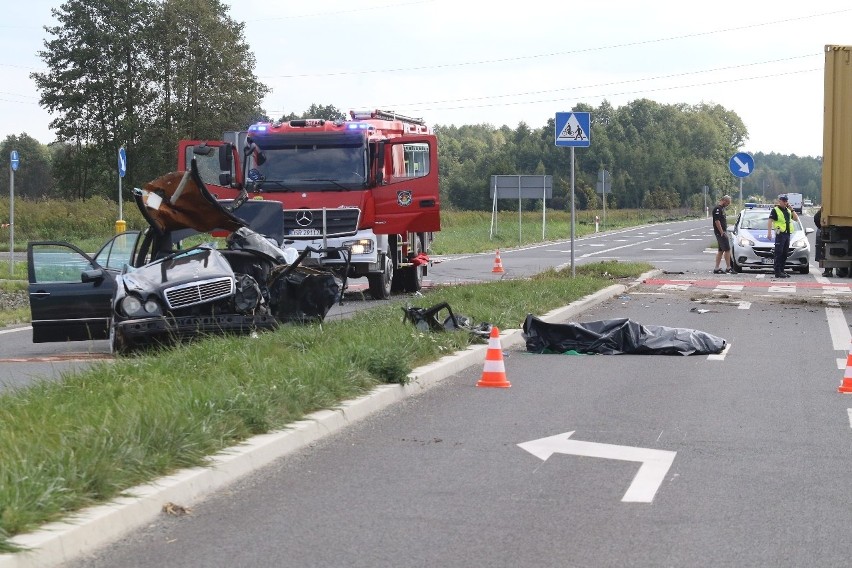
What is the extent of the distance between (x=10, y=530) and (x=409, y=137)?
15416 millimetres

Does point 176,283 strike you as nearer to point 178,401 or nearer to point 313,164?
point 178,401

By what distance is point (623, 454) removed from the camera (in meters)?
7.86

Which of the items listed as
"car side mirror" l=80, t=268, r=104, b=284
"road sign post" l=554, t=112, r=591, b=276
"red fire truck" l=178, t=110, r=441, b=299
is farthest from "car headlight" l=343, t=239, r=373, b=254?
"car side mirror" l=80, t=268, r=104, b=284

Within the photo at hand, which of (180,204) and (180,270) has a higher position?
(180,204)

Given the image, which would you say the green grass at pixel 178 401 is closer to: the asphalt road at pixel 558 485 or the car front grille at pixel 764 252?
the asphalt road at pixel 558 485

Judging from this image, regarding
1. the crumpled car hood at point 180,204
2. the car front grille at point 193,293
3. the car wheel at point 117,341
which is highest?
the crumpled car hood at point 180,204

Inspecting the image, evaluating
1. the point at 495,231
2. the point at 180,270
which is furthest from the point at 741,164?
the point at 495,231

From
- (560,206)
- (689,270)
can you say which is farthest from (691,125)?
(689,270)

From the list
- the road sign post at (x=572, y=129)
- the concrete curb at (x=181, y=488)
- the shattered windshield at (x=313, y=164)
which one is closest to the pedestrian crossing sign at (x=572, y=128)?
the road sign post at (x=572, y=129)

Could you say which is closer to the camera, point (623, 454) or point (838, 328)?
point (623, 454)

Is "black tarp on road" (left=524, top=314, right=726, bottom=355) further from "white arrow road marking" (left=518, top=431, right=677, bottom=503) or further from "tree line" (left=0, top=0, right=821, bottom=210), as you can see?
"tree line" (left=0, top=0, right=821, bottom=210)

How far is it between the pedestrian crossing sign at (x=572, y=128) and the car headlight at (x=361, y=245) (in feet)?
11.8

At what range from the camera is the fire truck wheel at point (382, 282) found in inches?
854

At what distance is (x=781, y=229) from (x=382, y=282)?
10238mm
